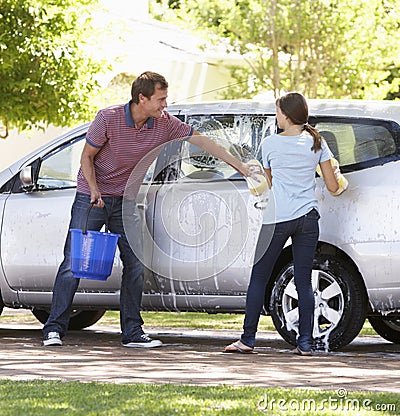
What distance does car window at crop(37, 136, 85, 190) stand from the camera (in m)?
9.57

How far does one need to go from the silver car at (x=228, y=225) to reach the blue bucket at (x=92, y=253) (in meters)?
0.50

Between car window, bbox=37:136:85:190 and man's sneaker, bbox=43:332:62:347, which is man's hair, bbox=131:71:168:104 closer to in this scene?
car window, bbox=37:136:85:190

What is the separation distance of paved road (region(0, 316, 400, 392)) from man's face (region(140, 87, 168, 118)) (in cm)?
168

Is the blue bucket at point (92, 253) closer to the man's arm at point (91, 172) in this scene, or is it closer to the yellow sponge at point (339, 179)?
the man's arm at point (91, 172)

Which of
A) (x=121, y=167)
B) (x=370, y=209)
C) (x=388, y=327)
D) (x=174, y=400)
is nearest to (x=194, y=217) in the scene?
(x=121, y=167)

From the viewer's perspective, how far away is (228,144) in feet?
29.9

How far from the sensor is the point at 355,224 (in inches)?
335

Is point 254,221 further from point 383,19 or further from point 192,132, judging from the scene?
point 383,19

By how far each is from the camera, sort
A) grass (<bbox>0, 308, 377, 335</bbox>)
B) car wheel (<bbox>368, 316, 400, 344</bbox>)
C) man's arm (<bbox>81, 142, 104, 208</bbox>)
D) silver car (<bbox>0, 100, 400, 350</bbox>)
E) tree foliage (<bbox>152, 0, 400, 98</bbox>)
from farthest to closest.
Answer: tree foliage (<bbox>152, 0, 400, 98</bbox>) < grass (<bbox>0, 308, 377, 335</bbox>) < car wheel (<bbox>368, 316, 400, 344</bbox>) < man's arm (<bbox>81, 142, 104, 208</bbox>) < silver car (<bbox>0, 100, 400, 350</bbox>)

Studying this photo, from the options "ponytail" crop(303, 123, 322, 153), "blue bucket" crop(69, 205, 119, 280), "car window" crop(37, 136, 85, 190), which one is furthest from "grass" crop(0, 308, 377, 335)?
"ponytail" crop(303, 123, 322, 153)

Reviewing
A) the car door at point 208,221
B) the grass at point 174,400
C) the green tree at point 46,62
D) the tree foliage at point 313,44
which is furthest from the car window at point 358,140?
the tree foliage at point 313,44

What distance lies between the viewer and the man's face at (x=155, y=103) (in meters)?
8.70

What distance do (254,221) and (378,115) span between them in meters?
1.15

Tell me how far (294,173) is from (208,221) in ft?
2.76
